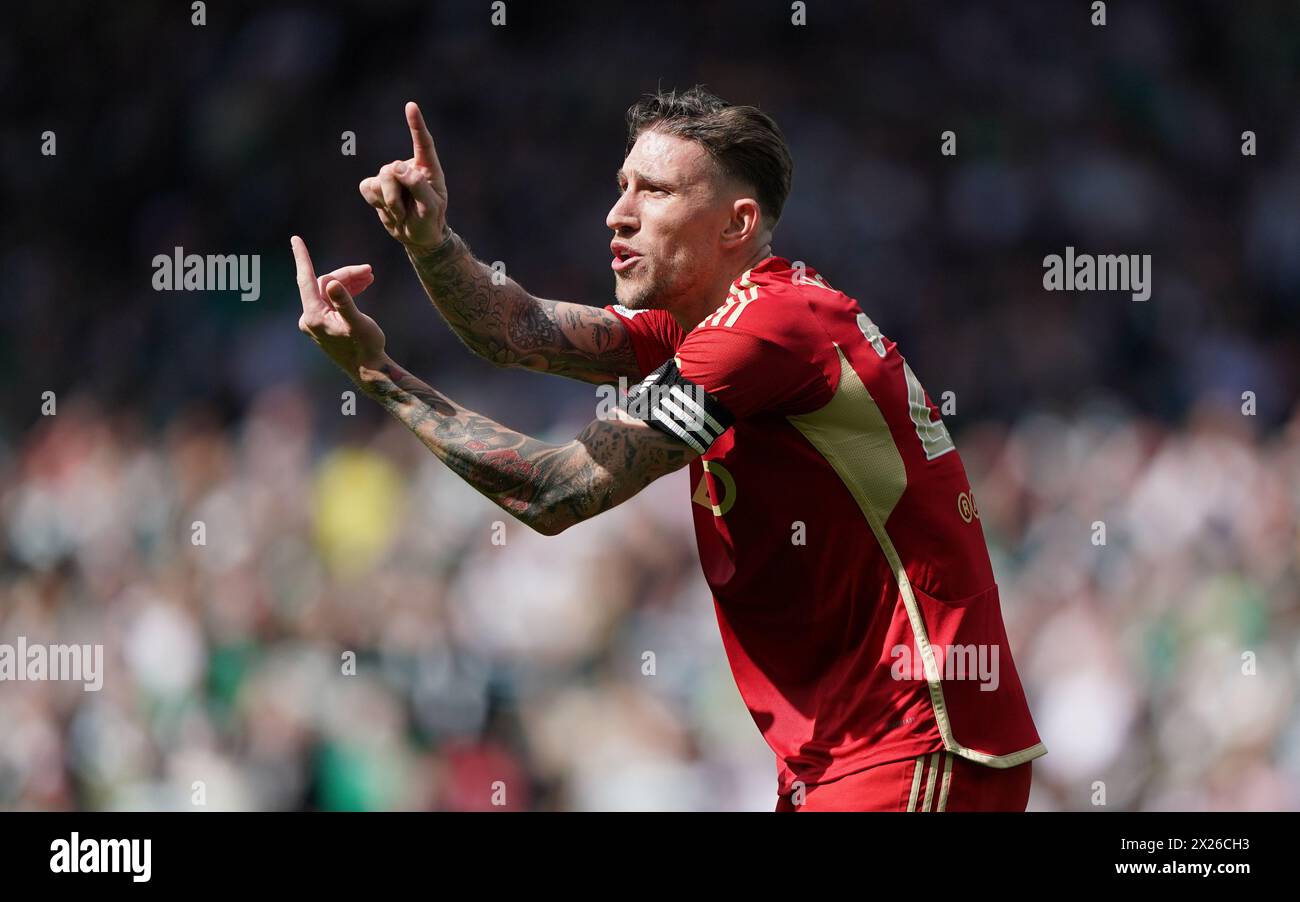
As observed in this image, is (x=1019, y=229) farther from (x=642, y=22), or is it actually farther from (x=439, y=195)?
(x=439, y=195)

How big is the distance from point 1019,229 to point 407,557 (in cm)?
330

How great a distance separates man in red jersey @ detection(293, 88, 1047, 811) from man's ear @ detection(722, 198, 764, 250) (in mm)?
175

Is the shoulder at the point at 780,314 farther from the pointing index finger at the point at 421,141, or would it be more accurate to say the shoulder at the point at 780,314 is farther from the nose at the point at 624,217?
the pointing index finger at the point at 421,141

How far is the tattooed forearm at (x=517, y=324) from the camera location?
11.9ft

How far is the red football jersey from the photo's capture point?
119 inches

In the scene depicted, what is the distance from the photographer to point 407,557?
639 centimetres

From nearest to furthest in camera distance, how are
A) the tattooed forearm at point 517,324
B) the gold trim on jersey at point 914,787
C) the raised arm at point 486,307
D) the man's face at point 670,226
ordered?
the gold trim on jersey at point 914,787 → the raised arm at point 486,307 → the man's face at point 670,226 → the tattooed forearm at point 517,324

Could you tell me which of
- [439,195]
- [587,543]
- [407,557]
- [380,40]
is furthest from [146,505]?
[439,195]

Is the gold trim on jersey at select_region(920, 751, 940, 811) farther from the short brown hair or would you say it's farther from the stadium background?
the stadium background

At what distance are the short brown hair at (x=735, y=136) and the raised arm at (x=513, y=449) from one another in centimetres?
81

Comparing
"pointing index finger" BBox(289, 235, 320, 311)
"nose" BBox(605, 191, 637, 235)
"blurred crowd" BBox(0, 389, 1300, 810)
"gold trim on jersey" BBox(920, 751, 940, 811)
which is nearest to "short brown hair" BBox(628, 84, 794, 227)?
"nose" BBox(605, 191, 637, 235)

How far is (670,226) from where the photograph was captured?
3.41 metres

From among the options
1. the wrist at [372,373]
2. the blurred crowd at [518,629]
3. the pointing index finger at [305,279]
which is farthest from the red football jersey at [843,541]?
the blurred crowd at [518,629]

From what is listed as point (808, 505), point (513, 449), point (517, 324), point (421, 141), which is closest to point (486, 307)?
point (517, 324)
